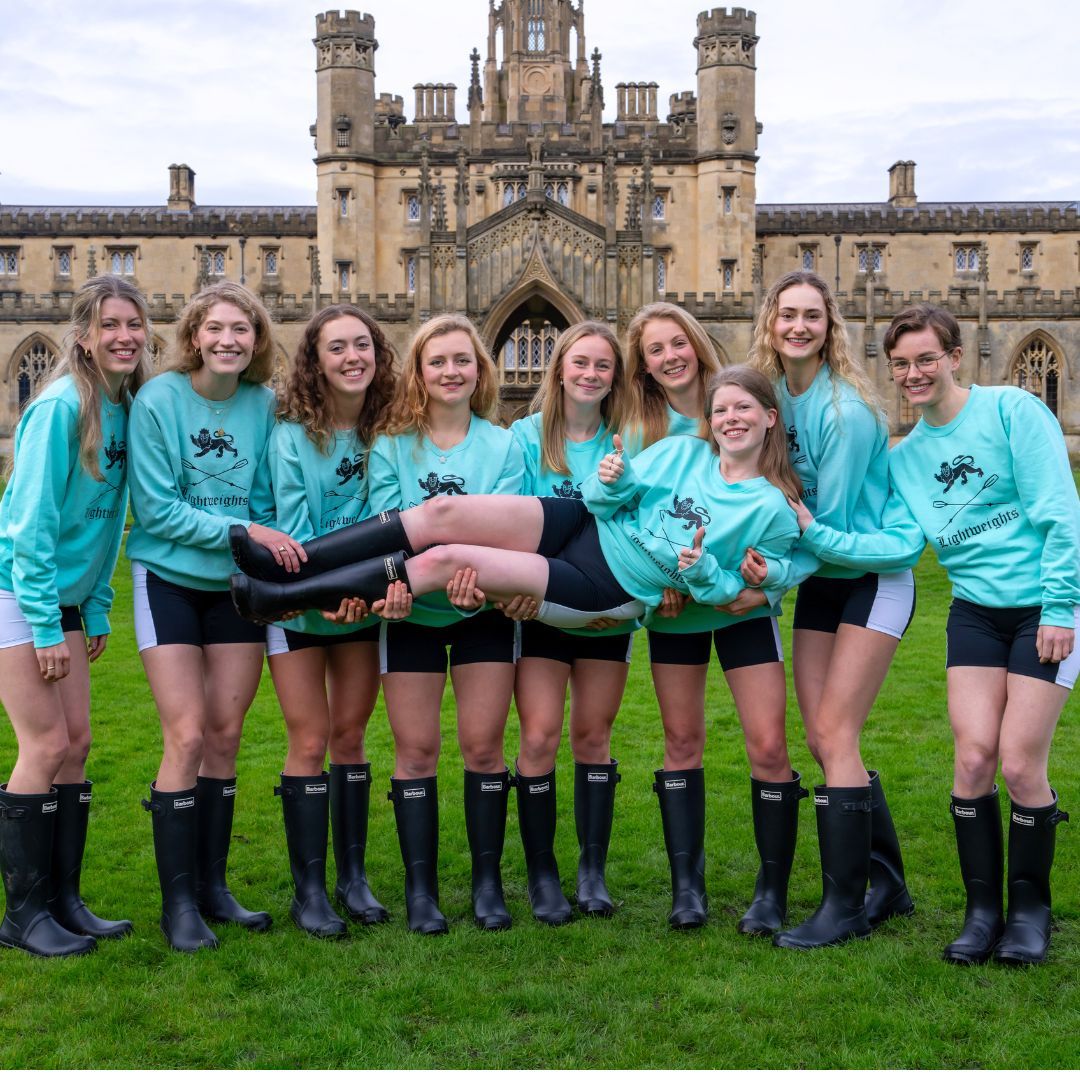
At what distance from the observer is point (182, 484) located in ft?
16.1

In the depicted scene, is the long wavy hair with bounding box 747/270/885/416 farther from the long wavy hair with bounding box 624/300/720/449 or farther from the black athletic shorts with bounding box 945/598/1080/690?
the black athletic shorts with bounding box 945/598/1080/690

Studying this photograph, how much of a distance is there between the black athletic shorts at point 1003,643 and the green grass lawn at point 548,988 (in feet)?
3.66

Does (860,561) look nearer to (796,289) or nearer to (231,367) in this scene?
(796,289)

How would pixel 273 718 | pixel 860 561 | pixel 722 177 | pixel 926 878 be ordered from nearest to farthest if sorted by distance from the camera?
1. pixel 860 561
2. pixel 926 878
3. pixel 273 718
4. pixel 722 177

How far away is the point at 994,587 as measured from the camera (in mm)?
4539

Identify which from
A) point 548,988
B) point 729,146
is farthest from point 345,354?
point 729,146

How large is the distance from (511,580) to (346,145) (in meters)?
41.1

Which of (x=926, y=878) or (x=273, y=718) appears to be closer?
(x=926, y=878)

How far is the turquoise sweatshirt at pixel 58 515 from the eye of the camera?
4492 millimetres

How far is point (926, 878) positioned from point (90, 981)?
3.73 metres

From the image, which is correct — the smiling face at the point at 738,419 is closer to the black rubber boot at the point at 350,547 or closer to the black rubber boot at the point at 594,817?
the black rubber boot at the point at 350,547

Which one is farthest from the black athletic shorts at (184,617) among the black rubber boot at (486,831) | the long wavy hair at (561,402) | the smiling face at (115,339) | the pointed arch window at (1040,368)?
the pointed arch window at (1040,368)

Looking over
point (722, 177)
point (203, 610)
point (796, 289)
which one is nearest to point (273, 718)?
point (203, 610)

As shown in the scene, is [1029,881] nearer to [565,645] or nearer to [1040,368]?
[565,645]
